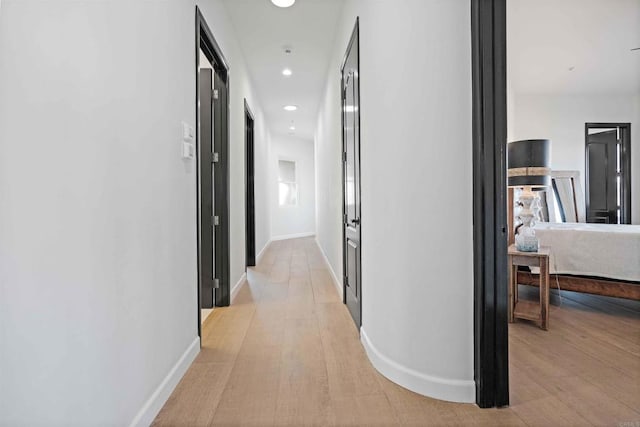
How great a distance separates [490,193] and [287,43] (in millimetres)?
3185

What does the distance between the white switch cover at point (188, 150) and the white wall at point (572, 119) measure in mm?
5200

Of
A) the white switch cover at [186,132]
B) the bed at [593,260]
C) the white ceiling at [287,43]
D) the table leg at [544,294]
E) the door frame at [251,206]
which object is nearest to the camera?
the white switch cover at [186,132]

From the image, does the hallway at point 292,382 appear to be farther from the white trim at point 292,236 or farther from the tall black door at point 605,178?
the white trim at point 292,236

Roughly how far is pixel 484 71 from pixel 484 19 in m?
0.22

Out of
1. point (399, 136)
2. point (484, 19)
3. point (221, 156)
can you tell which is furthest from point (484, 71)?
point (221, 156)

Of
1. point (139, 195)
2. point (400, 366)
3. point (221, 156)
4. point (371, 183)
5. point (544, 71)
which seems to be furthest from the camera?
point (544, 71)

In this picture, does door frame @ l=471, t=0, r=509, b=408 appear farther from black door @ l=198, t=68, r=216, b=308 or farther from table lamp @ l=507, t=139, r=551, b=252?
black door @ l=198, t=68, r=216, b=308

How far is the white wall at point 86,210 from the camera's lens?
847mm

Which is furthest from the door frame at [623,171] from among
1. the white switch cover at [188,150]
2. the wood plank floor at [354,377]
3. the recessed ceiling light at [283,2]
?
the white switch cover at [188,150]

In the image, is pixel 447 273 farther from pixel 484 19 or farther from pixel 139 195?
pixel 139 195

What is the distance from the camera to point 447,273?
1661 millimetres

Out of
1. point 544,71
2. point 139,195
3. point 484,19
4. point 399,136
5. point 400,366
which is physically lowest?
point 400,366

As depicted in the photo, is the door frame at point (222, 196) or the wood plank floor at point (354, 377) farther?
the door frame at point (222, 196)

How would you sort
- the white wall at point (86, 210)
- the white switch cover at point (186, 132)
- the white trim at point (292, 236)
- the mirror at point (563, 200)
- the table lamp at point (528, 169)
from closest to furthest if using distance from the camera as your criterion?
the white wall at point (86, 210), the white switch cover at point (186, 132), the table lamp at point (528, 169), the mirror at point (563, 200), the white trim at point (292, 236)
